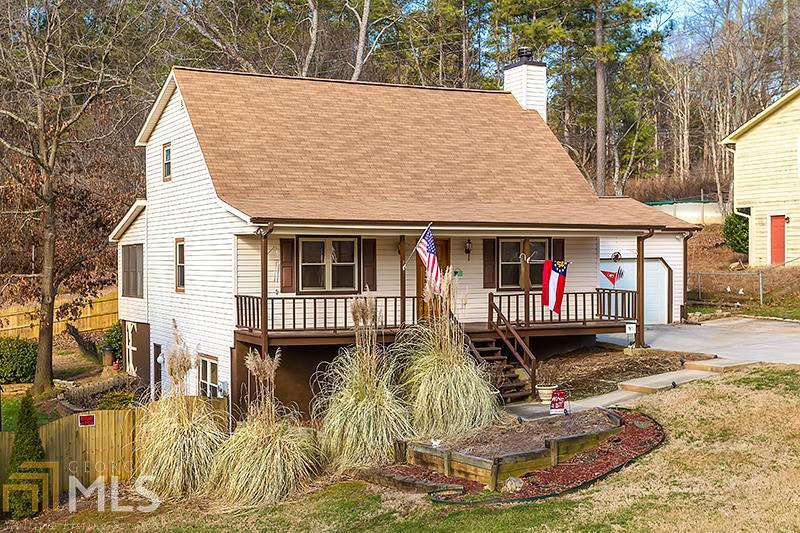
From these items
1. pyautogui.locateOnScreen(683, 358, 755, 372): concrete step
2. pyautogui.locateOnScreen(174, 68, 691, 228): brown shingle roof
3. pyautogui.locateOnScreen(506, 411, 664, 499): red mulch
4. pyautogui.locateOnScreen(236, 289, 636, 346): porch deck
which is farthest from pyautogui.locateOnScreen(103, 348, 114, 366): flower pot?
pyautogui.locateOnScreen(506, 411, 664, 499): red mulch

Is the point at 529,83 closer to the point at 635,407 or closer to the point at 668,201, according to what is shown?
the point at 635,407

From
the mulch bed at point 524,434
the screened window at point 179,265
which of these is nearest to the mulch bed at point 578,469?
the mulch bed at point 524,434

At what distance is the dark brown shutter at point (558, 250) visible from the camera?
2084 centimetres

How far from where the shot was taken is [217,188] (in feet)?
61.4

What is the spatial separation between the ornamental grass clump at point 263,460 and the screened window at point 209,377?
230 inches

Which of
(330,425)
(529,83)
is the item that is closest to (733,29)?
(529,83)

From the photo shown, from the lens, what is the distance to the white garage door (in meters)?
26.0

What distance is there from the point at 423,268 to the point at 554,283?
9.17 ft

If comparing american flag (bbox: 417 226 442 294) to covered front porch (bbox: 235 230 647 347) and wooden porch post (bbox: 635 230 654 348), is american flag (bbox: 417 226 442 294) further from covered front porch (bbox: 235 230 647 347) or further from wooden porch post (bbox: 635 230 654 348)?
wooden porch post (bbox: 635 230 654 348)

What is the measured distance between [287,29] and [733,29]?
23729mm

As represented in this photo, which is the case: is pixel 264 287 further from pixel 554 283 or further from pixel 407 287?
pixel 554 283

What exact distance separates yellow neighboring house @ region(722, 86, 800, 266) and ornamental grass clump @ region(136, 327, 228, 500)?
81.1 ft

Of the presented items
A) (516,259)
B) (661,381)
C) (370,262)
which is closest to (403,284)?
(370,262)

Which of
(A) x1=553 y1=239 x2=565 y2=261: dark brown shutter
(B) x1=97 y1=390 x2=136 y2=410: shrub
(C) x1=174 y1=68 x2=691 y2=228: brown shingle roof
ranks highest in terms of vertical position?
(C) x1=174 y1=68 x2=691 y2=228: brown shingle roof
